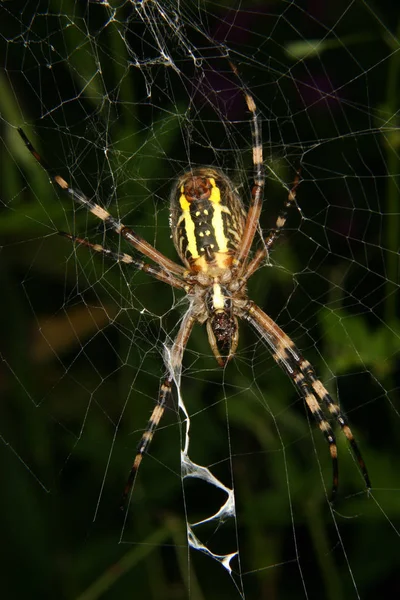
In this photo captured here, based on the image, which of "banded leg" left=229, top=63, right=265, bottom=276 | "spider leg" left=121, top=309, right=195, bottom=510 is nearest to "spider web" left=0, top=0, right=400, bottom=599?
Result: "spider leg" left=121, top=309, right=195, bottom=510

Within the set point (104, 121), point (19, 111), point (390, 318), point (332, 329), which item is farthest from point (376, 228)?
point (19, 111)

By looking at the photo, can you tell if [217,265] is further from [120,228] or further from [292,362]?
[292,362]

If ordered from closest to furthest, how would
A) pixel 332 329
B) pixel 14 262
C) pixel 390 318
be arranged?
pixel 332 329
pixel 390 318
pixel 14 262

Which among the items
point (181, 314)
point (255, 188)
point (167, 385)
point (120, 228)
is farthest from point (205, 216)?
point (167, 385)

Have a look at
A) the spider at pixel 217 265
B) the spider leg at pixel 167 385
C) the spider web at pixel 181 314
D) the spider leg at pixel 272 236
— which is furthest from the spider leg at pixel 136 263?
the spider leg at pixel 272 236

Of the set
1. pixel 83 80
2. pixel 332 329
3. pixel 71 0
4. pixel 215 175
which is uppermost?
pixel 71 0

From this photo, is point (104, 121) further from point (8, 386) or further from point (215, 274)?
point (8, 386)

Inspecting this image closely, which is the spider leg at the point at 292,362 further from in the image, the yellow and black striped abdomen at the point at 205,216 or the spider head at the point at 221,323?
the yellow and black striped abdomen at the point at 205,216

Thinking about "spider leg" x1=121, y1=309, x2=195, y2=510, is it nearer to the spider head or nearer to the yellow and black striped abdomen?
the spider head
